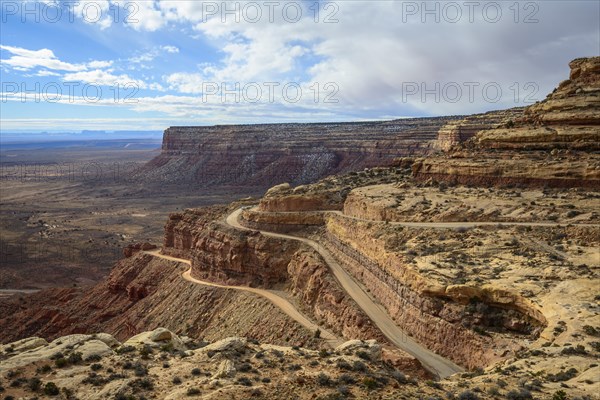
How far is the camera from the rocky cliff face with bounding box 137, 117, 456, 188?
12506cm

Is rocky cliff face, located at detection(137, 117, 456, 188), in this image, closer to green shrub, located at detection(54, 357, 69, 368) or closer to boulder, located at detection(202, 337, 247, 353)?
boulder, located at detection(202, 337, 247, 353)

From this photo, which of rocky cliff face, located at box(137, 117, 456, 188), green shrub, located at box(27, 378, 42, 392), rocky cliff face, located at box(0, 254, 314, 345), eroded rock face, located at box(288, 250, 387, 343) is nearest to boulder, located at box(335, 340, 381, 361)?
eroded rock face, located at box(288, 250, 387, 343)

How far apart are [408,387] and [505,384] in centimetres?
283

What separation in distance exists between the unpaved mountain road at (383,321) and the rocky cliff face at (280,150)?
77.0 meters

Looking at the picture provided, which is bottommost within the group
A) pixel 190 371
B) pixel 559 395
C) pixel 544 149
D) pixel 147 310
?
pixel 147 310

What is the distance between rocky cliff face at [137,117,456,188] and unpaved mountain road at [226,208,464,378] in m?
77.0

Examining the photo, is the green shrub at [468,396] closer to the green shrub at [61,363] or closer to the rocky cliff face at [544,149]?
the green shrub at [61,363]

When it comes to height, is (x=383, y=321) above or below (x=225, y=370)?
below

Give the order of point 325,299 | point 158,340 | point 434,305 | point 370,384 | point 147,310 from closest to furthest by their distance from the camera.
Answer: point 370,384 < point 158,340 < point 434,305 < point 325,299 < point 147,310

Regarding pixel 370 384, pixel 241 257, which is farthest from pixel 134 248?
pixel 370 384

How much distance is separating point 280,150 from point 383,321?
381 feet

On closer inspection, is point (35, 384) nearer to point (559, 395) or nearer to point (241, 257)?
point (559, 395)

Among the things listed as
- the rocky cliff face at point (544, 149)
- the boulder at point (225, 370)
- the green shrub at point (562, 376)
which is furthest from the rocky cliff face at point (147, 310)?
the rocky cliff face at point (544, 149)

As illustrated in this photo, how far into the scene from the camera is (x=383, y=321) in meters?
29.8
